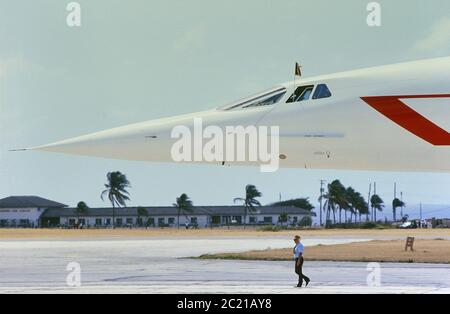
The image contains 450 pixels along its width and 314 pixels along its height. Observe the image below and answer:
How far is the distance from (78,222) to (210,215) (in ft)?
72.2

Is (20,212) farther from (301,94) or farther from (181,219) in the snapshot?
(301,94)

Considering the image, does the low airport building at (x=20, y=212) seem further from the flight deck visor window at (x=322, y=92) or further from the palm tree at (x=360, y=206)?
the flight deck visor window at (x=322, y=92)

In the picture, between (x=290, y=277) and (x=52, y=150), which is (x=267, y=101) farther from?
(x=290, y=277)

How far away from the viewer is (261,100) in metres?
13.9

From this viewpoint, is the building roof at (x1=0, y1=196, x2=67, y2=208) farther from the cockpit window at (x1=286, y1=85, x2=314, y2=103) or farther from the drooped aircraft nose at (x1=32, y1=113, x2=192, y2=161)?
the cockpit window at (x1=286, y1=85, x2=314, y2=103)

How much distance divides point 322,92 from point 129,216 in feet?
328

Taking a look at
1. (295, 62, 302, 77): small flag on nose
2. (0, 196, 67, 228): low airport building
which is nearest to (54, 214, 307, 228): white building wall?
(0, 196, 67, 228): low airport building

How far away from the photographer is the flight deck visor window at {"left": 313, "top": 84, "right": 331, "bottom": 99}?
13508mm

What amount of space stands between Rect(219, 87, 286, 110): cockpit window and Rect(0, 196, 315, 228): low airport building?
288ft

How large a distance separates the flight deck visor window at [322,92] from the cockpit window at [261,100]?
0.72 meters

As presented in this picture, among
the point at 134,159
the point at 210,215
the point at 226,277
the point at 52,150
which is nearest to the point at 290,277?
the point at 226,277

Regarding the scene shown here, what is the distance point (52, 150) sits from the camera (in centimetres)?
1353

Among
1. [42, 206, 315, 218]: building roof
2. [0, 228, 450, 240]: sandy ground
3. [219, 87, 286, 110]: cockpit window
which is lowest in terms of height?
[0, 228, 450, 240]: sandy ground

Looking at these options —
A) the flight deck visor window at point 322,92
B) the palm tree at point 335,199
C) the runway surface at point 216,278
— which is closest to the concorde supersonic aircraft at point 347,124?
the flight deck visor window at point 322,92
